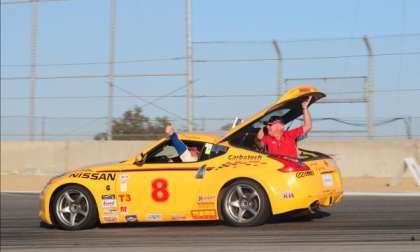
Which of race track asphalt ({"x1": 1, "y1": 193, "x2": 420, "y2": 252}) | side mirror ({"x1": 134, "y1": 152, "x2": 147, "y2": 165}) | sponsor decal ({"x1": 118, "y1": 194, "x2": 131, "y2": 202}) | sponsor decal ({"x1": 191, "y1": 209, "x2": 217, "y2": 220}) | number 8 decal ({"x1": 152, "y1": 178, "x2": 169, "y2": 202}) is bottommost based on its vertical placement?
race track asphalt ({"x1": 1, "y1": 193, "x2": 420, "y2": 252})

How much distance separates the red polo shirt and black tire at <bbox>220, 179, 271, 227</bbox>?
76 centimetres

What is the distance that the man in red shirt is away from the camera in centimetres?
980

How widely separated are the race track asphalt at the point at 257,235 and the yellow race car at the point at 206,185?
0.22 meters

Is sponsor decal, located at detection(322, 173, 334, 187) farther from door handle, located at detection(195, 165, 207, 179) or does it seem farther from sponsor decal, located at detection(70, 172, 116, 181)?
sponsor decal, located at detection(70, 172, 116, 181)

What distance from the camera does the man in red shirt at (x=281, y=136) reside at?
9.80m

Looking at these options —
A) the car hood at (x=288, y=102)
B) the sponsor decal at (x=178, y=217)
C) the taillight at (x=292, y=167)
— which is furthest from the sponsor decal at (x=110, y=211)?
the taillight at (x=292, y=167)

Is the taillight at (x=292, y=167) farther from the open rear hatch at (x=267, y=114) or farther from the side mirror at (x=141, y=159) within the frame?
the side mirror at (x=141, y=159)

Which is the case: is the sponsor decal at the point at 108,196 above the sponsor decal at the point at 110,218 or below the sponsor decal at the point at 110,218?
above

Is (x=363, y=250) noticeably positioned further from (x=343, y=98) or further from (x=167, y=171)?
(x=343, y=98)

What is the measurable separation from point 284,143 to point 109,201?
2.42 m

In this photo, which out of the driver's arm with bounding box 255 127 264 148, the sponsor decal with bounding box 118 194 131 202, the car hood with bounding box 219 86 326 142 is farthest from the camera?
the driver's arm with bounding box 255 127 264 148

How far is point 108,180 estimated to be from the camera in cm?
988

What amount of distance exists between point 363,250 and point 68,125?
49.3 feet

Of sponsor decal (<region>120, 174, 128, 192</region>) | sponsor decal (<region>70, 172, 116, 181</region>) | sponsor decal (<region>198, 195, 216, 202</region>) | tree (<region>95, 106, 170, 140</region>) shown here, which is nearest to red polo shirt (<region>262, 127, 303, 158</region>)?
sponsor decal (<region>198, 195, 216, 202</region>)
